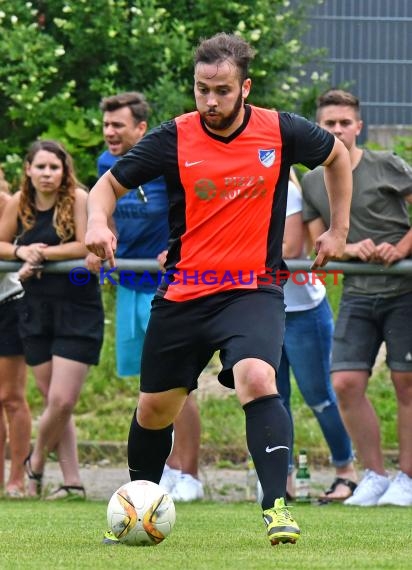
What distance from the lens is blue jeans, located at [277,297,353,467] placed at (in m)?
9.49

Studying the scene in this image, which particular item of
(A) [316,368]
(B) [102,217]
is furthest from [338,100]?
(B) [102,217]

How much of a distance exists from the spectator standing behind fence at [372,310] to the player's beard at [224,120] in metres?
2.68

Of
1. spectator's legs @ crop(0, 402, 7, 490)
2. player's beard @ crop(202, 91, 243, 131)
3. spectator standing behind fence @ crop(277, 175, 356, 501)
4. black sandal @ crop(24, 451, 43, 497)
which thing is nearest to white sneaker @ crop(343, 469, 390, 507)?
spectator standing behind fence @ crop(277, 175, 356, 501)

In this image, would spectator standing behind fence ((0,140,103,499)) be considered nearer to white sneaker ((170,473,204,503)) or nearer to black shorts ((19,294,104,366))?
black shorts ((19,294,104,366))

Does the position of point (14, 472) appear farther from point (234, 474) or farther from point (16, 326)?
point (234, 474)

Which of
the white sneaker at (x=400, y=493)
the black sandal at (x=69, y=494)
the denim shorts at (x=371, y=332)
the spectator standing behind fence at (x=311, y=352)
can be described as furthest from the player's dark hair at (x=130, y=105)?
the white sneaker at (x=400, y=493)

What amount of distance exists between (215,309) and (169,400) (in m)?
0.50

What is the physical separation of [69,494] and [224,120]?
3907 millimetres

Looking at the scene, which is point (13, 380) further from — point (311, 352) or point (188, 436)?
point (311, 352)

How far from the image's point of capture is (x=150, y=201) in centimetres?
952

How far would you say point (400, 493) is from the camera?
9.05 meters

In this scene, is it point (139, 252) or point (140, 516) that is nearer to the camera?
point (140, 516)

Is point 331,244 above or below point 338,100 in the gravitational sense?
below

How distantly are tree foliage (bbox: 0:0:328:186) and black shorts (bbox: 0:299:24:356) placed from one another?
520cm
